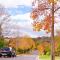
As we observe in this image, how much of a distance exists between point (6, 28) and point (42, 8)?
65 cm

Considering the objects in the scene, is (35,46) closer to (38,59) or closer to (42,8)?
(38,59)

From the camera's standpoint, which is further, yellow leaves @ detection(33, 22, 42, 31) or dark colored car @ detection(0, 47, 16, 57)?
dark colored car @ detection(0, 47, 16, 57)

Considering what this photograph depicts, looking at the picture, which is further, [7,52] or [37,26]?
[7,52]

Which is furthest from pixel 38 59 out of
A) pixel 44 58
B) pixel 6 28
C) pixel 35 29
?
pixel 6 28

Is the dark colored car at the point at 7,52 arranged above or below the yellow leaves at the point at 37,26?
below

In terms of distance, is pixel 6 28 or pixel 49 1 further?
pixel 6 28

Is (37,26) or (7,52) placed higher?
(37,26)

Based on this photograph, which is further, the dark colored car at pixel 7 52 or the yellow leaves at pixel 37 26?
the dark colored car at pixel 7 52

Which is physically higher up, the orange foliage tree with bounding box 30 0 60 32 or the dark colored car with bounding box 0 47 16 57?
the orange foliage tree with bounding box 30 0 60 32

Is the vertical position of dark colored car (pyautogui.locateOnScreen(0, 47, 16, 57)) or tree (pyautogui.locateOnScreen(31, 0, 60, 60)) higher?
tree (pyautogui.locateOnScreen(31, 0, 60, 60))

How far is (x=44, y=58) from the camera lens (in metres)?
3.90

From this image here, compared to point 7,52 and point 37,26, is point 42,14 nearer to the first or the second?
point 37,26

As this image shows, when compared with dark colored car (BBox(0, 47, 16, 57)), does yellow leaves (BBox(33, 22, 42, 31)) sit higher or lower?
higher

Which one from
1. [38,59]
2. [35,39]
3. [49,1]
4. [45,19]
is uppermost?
[49,1]
